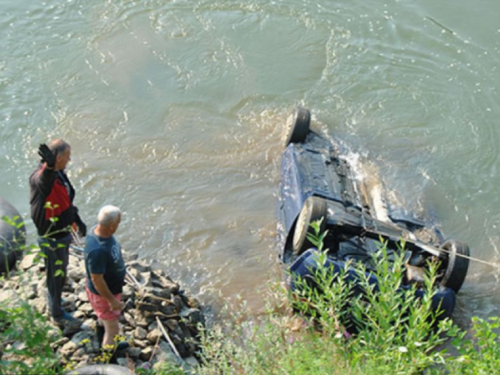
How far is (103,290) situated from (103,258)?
0.32 metres

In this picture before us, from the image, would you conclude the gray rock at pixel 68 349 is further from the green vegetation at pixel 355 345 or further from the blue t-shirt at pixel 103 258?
the blue t-shirt at pixel 103 258

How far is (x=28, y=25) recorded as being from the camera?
13.7 metres

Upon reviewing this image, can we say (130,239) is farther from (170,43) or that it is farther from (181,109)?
(170,43)

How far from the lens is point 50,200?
20.6ft

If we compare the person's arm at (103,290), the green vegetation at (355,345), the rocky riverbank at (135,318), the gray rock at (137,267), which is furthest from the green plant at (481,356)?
the gray rock at (137,267)

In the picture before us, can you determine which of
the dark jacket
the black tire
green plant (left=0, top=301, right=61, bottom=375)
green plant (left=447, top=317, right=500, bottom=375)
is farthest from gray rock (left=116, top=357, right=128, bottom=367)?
the black tire

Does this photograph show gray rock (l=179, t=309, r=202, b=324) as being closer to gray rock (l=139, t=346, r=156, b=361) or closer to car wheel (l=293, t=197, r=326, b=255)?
gray rock (l=139, t=346, r=156, b=361)

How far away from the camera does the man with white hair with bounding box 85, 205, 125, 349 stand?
6004mm

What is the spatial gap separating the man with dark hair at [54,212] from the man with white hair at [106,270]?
0.92ft

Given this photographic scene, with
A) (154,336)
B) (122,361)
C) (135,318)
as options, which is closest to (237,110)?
(135,318)

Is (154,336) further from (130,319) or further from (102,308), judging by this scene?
(102,308)

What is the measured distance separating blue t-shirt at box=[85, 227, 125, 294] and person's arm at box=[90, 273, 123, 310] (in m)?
0.05

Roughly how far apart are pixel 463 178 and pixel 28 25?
8844 millimetres

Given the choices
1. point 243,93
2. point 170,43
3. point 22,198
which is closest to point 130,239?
point 22,198
